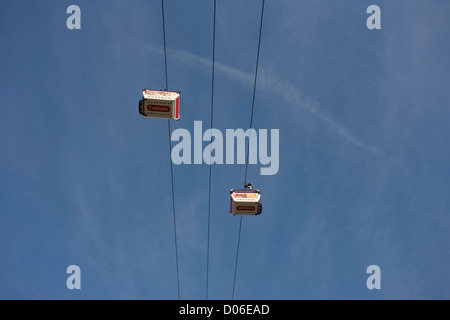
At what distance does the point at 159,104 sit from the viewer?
1138cm

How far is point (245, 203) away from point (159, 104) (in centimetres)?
647

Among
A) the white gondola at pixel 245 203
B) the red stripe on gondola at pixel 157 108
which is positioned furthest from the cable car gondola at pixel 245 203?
the red stripe on gondola at pixel 157 108

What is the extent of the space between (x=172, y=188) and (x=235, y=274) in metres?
8.47

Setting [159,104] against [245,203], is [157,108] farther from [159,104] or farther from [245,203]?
[245,203]

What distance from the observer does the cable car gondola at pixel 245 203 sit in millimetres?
13695

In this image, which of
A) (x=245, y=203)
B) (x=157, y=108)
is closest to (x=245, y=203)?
(x=245, y=203)

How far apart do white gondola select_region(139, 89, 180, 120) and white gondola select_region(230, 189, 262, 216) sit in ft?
17.2

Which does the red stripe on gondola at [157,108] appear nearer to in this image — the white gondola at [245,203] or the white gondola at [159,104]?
the white gondola at [159,104]

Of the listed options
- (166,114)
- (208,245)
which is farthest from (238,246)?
(166,114)

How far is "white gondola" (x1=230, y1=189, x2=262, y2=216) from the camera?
1369cm

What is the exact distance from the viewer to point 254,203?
45.1ft

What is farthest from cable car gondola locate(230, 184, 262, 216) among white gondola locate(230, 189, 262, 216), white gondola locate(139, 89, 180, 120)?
white gondola locate(139, 89, 180, 120)

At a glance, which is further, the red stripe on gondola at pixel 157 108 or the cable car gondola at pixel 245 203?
the cable car gondola at pixel 245 203

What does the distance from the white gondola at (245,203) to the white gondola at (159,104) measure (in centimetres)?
525
